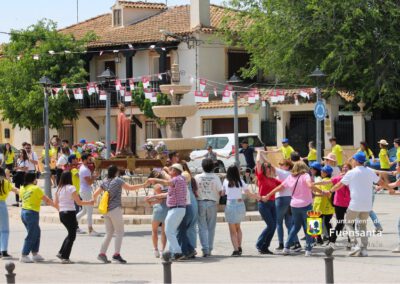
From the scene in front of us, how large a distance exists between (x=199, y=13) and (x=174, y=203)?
3199 centimetres

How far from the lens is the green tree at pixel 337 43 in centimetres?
3806

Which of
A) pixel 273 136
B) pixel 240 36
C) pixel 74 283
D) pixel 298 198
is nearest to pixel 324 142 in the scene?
pixel 273 136

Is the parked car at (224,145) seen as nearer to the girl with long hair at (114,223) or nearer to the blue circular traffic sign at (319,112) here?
the blue circular traffic sign at (319,112)

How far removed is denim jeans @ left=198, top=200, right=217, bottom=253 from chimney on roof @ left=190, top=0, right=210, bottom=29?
30.8m

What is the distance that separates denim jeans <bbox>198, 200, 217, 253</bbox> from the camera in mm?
17203

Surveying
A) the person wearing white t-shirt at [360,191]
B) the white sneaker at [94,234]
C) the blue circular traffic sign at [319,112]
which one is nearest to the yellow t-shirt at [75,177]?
the white sneaker at [94,234]

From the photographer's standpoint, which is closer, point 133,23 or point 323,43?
point 323,43

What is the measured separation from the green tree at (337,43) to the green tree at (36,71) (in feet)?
39.4

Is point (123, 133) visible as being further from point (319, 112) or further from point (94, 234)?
point (94, 234)

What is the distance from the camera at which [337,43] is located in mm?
38406

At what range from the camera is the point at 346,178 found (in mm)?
16328

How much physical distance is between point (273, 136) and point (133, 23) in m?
12.4

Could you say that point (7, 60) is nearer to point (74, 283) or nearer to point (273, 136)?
point (273, 136)

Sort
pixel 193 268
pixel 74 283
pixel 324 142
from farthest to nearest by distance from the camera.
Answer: pixel 324 142 → pixel 193 268 → pixel 74 283
